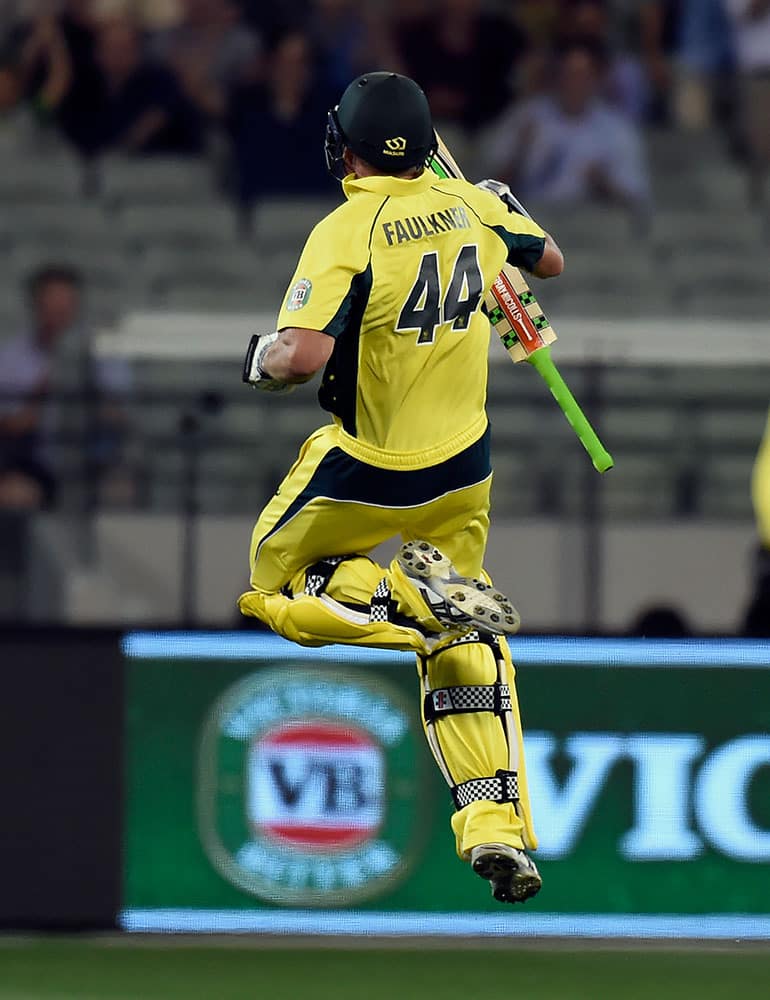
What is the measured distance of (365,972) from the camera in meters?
7.58

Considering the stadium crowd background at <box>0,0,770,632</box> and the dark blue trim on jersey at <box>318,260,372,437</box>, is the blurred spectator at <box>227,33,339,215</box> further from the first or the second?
the dark blue trim on jersey at <box>318,260,372,437</box>

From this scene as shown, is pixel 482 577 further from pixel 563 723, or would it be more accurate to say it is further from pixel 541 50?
pixel 541 50

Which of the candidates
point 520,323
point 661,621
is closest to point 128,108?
point 661,621

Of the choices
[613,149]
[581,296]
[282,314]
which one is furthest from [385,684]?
[613,149]

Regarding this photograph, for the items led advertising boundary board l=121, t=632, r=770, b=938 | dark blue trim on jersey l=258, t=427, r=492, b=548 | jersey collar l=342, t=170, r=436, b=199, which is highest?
jersey collar l=342, t=170, r=436, b=199

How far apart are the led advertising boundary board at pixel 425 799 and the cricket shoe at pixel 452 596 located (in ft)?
7.85

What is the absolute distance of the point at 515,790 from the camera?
635 centimetres

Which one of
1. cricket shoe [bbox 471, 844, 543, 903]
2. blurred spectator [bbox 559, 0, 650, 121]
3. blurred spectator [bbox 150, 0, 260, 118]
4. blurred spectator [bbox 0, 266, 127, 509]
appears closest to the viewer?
cricket shoe [bbox 471, 844, 543, 903]

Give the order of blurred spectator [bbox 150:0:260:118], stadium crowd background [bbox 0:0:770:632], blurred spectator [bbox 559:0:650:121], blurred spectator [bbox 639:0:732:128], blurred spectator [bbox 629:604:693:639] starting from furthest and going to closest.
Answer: blurred spectator [bbox 639:0:732:128]
blurred spectator [bbox 559:0:650:121]
blurred spectator [bbox 150:0:260:118]
stadium crowd background [bbox 0:0:770:632]
blurred spectator [bbox 629:604:693:639]

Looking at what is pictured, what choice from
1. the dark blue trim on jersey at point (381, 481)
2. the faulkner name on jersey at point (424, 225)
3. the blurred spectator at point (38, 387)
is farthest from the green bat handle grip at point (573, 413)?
the blurred spectator at point (38, 387)

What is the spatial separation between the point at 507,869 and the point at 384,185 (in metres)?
1.80

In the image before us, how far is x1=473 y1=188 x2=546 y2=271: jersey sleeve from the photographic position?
629cm

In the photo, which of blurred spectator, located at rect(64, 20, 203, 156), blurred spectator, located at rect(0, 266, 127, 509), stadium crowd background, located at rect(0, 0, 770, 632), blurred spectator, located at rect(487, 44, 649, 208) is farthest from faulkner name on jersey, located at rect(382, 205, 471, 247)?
blurred spectator, located at rect(64, 20, 203, 156)

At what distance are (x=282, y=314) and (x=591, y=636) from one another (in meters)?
3.00
